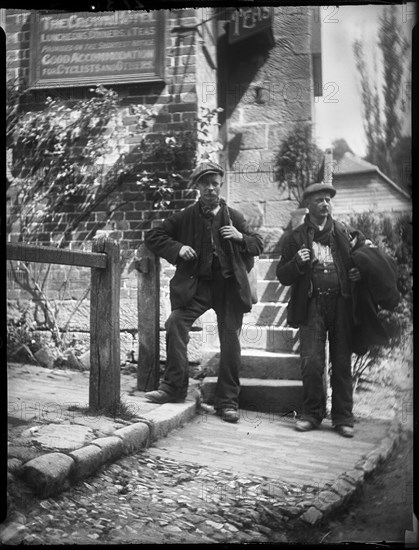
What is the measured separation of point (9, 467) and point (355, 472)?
1670mm

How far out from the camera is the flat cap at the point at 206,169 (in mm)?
2730

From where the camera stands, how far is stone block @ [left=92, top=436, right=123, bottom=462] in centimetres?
260

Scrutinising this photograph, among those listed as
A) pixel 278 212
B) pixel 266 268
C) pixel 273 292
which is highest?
pixel 278 212

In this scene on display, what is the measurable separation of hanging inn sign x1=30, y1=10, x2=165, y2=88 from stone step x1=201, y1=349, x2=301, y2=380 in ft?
4.84

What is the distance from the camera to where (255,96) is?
2.74 meters

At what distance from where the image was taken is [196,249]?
2723 millimetres

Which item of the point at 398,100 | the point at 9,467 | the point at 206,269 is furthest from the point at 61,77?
the point at 9,467

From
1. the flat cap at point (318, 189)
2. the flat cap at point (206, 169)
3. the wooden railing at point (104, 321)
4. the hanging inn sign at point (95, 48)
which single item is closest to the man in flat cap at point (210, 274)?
the flat cap at point (206, 169)

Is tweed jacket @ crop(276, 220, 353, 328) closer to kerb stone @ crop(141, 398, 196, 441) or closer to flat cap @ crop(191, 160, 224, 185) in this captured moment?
flat cap @ crop(191, 160, 224, 185)

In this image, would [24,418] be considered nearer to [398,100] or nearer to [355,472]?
[355,472]

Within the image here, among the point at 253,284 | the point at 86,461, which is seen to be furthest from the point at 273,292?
the point at 86,461

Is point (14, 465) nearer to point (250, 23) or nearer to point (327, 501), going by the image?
point (327, 501)

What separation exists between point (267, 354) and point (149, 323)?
0.63 m

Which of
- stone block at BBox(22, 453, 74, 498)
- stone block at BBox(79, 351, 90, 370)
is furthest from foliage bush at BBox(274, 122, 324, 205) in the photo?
stone block at BBox(22, 453, 74, 498)
